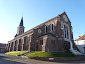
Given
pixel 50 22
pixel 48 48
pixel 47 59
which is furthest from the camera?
pixel 50 22

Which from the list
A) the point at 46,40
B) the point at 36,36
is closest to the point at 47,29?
the point at 36,36

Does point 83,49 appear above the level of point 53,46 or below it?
below

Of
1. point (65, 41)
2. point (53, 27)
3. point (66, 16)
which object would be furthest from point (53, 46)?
point (66, 16)

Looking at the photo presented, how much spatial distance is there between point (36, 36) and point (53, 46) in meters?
8.07

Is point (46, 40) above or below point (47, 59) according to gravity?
above

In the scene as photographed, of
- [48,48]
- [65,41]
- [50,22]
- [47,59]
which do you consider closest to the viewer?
[47,59]

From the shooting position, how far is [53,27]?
2703 cm

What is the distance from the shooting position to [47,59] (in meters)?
16.2

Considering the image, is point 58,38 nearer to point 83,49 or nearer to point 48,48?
point 48,48

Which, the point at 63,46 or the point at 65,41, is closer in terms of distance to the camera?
the point at 63,46

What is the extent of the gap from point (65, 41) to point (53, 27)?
234 inches

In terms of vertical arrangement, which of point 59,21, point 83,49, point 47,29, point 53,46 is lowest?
point 83,49

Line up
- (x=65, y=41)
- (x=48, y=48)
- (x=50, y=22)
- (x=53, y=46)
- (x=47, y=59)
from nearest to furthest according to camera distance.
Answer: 1. (x=47, y=59)
2. (x=48, y=48)
3. (x=53, y=46)
4. (x=65, y=41)
5. (x=50, y=22)

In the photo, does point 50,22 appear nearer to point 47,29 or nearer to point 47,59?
point 47,29
